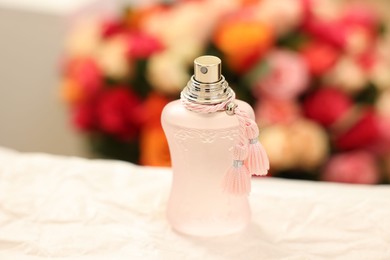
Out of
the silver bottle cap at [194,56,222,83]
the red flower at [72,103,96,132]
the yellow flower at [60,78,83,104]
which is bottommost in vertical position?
the red flower at [72,103,96,132]

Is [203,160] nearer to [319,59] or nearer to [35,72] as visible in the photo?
[319,59]

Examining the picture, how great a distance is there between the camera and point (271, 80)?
1.41m

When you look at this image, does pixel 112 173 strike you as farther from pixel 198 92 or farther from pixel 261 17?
pixel 261 17

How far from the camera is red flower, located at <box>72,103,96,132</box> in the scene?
157 cm

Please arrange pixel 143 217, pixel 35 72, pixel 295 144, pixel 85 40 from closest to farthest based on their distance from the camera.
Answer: pixel 143 217 → pixel 295 144 → pixel 85 40 → pixel 35 72

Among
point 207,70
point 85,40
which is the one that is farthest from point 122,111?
point 207,70

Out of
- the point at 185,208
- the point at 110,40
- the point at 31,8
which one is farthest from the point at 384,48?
the point at 185,208

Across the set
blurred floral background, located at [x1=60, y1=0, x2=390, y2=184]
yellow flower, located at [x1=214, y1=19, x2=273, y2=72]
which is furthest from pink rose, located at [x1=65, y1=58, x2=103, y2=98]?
yellow flower, located at [x1=214, y1=19, x2=273, y2=72]

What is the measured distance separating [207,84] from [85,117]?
0.84 metres

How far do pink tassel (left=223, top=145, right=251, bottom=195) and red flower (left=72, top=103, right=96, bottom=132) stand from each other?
2.71ft

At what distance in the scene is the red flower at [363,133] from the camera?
4.72 feet

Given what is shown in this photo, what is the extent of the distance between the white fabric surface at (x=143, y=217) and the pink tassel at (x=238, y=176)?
2.7 inches

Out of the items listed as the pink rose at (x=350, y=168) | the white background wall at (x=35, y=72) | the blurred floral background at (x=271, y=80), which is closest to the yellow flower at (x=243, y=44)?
the blurred floral background at (x=271, y=80)

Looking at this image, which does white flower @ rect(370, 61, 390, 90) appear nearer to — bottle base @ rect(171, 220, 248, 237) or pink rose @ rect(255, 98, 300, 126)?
pink rose @ rect(255, 98, 300, 126)
